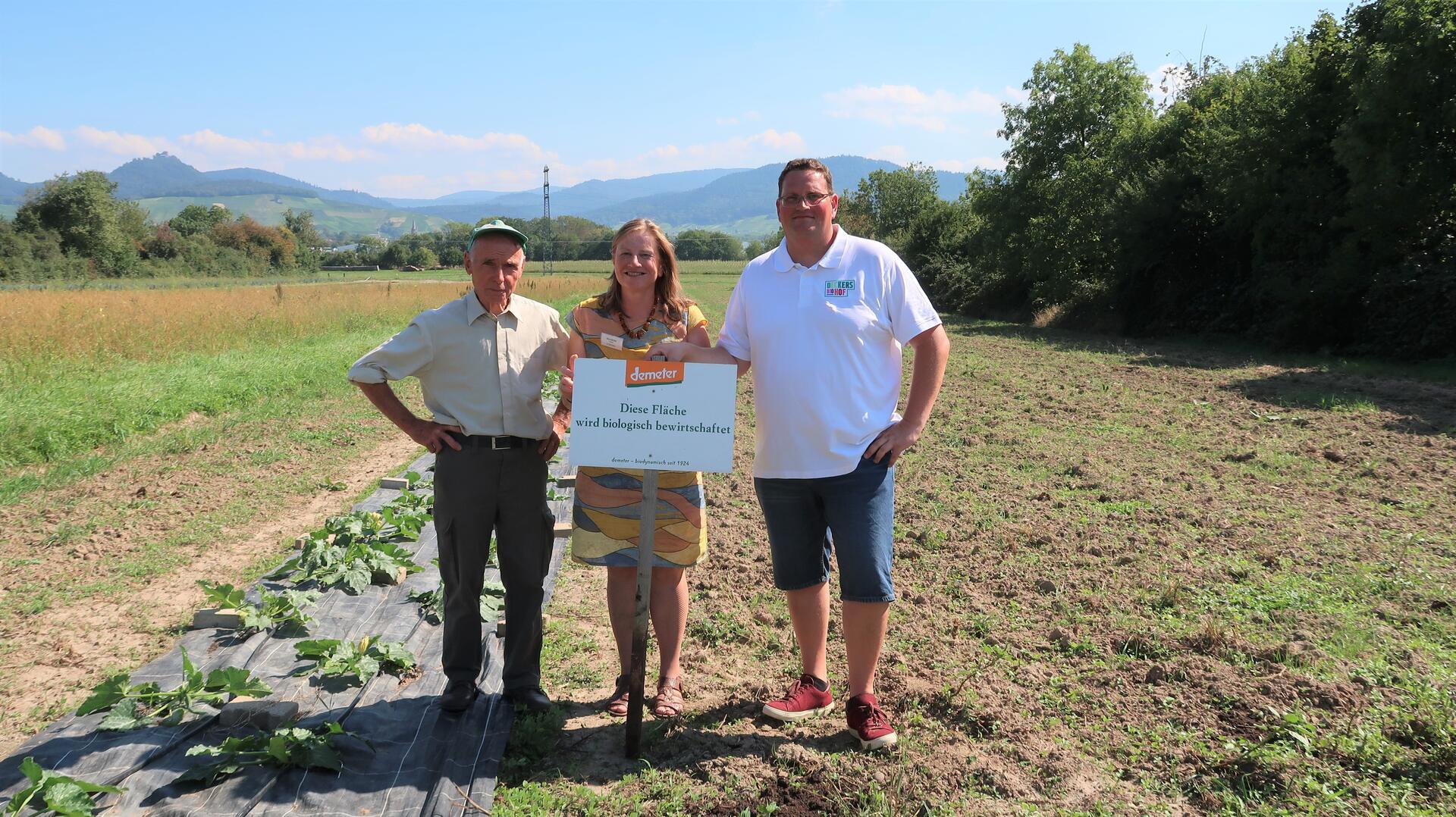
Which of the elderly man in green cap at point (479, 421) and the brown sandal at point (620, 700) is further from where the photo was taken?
the brown sandal at point (620, 700)

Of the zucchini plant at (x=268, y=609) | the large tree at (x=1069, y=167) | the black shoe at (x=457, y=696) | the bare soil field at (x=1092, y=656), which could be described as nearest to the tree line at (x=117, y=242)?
the large tree at (x=1069, y=167)

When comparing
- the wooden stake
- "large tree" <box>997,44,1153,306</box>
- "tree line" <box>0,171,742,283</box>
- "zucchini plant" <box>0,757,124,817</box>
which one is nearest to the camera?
"zucchini plant" <box>0,757,124,817</box>

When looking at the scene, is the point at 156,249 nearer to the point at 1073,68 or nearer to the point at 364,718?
the point at 1073,68

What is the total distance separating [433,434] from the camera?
3.23 meters

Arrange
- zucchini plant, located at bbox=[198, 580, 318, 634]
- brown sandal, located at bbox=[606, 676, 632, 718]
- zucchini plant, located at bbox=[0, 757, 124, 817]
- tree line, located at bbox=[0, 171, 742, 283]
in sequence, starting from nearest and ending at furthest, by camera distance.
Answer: zucchini plant, located at bbox=[0, 757, 124, 817] → brown sandal, located at bbox=[606, 676, 632, 718] → zucchini plant, located at bbox=[198, 580, 318, 634] → tree line, located at bbox=[0, 171, 742, 283]

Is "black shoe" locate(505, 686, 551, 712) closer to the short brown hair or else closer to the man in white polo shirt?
the man in white polo shirt

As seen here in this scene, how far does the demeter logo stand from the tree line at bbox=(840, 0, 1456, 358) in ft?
55.0

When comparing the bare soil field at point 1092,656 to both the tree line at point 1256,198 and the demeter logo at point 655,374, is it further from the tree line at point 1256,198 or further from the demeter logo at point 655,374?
the tree line at point 1256,198

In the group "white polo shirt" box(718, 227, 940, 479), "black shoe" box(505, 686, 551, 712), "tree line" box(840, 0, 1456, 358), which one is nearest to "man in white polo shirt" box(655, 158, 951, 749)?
"white polo shirt" box(718, 227, 940, 479)

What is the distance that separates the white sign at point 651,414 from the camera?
3092mm

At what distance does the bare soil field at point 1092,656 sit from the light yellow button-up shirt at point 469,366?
1220 millimetres

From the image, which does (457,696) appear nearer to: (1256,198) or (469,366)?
(469,366)

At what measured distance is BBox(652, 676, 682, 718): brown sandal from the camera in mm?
3654

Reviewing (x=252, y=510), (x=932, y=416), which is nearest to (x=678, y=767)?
(x=252, y=510)
